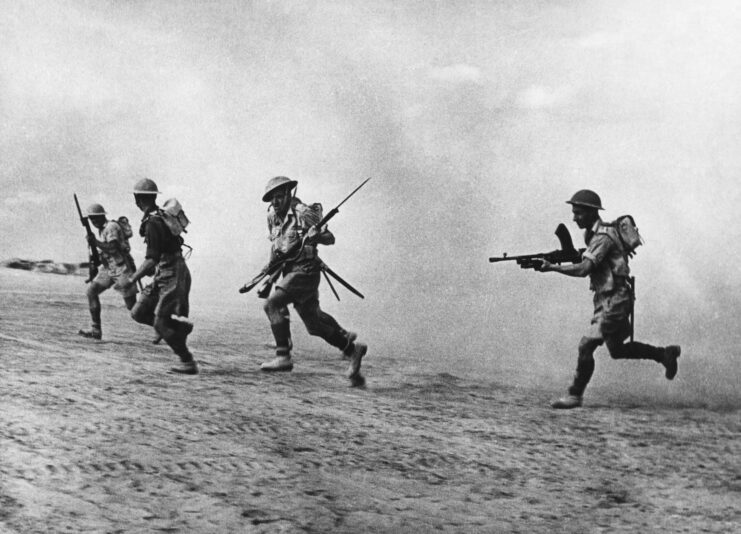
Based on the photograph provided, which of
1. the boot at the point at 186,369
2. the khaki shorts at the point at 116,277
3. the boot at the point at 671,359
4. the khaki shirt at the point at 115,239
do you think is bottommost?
the boot at the point at 186,369

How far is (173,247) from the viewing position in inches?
303

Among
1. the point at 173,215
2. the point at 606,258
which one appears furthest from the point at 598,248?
the point at 173,215

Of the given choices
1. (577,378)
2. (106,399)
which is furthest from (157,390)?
(577,378)

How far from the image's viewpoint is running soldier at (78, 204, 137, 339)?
9945mm

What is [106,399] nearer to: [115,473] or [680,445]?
[115,473]

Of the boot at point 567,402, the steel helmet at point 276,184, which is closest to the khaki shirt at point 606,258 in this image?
the boot at point 567,402

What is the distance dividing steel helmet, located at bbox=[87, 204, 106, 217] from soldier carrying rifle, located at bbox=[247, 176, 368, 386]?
3054mm

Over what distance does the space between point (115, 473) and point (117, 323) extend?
888 centimetres

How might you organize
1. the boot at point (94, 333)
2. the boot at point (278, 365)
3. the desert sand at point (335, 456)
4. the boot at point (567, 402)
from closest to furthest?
the desert sand at point (335, 456) < the boot at point (567, 402) < the boot at point (278, 365) < the boot at point (94, 333)

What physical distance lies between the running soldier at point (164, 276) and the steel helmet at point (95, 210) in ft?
8.42

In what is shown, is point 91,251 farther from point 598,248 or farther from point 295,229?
point 598,248

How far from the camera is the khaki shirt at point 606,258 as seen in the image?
6.49 m

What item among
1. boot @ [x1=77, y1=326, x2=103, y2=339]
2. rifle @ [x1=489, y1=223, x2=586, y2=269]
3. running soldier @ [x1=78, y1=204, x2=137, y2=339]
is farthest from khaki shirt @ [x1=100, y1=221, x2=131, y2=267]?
rifle @ [x1=489, y1=223, x2=586, y2=269]

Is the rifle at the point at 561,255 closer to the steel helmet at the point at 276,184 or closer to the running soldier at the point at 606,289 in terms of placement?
the running soldier at the point at 606,289
